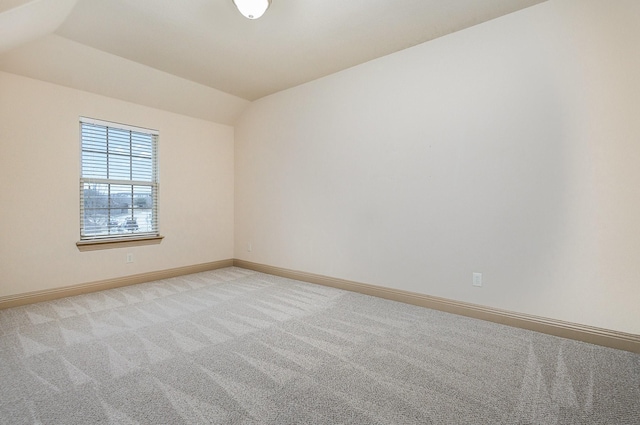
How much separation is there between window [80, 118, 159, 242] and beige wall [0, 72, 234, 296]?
0.37ft

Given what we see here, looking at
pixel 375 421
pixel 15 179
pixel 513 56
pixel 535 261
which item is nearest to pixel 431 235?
pixel 535 261

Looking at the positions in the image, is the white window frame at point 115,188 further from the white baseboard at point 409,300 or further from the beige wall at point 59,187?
the white baseboard at point 409,300

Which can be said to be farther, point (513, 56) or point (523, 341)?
point (513, 56)

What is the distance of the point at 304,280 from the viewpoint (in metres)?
4.24

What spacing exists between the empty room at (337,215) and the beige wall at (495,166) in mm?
17

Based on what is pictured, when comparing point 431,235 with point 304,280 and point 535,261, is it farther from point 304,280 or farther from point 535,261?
point 304,280

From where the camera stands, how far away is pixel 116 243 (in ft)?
12.8

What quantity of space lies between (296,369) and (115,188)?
351 centimetres

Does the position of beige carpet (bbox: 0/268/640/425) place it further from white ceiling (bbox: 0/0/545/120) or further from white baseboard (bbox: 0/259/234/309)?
white ceiling (bbox: 0/0/545/120)

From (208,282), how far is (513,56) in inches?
170

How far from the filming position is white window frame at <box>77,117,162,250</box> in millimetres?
3705

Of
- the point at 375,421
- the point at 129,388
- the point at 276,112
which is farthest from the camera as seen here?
the point at 276,112

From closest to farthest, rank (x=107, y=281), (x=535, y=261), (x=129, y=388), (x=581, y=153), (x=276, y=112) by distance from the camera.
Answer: (x=129, y=388) < (x=581, y=153) < (x=535, y=261) < (x=107, y=281) < (x=276, y=112)

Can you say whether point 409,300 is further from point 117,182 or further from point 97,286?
point 117,182
